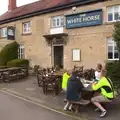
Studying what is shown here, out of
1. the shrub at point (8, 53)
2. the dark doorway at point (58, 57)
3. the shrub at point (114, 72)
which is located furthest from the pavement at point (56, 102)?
the shrub at point (8, 53)

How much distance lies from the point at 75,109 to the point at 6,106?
3000mm

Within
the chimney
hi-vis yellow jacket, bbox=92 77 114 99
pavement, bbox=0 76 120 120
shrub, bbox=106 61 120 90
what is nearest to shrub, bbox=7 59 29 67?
pavement, bbox=0 76 120 120

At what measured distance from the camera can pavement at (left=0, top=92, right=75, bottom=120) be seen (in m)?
8.77

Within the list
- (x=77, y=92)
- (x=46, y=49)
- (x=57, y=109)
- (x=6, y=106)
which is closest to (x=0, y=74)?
(x=46, y=49)

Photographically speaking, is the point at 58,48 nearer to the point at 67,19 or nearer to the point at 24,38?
the point at 67,19

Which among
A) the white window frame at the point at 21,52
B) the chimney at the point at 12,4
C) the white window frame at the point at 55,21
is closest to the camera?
the white window frame at the point at 55,21

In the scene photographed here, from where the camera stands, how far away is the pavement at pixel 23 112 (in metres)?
8.77

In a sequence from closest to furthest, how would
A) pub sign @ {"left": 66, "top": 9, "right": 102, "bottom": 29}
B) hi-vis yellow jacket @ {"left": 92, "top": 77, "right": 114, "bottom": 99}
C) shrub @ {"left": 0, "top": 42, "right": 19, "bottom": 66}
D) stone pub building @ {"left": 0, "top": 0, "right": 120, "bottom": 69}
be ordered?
hi-vis yellow jacket @ {"left": 92, "top": 77, "right": 114, "bottom": 99} → stone pub building @ {"left": 0, "top": 0, "right": 120, "bottom": 69} → pub sign @ {"left": 66, "top": 9, "right": 102, "bottom": 29} → shrub @ {"left": 0, "top": 42, "right": 19, "bottom": 66}

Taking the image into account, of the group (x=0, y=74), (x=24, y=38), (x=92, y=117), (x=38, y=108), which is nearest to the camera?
(x=92, y=117)

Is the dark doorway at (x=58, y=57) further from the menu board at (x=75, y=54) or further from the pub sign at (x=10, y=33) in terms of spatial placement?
the pub sign at (x=10, y=33)

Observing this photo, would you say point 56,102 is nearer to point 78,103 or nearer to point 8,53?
point 78,103

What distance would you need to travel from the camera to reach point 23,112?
9492 millimetres

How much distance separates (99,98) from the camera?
8.77 m

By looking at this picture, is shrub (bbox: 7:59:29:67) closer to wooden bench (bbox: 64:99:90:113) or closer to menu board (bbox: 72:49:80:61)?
menu board (bbox: 72:49:80:61)
